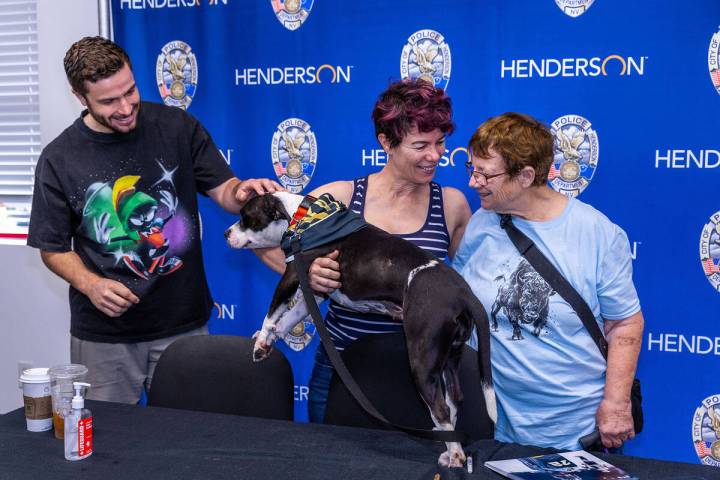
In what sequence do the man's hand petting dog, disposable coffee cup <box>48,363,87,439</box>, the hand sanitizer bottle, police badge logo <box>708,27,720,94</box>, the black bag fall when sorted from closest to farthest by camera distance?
the hand sanitizer bottle < disposable coffee cup <box>48,363,87,439</box> < the black bag < the man's hand petting dog < police badge logo <box>708,27,720,94</box>

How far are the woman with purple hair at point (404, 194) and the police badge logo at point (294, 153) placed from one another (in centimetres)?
98

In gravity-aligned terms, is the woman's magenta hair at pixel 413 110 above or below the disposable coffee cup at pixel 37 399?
above

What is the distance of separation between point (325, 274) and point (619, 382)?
909mm

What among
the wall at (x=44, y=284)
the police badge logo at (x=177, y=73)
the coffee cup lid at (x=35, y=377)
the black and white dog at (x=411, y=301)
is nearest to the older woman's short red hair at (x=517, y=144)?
the black and white dog at (x=411, y=301)

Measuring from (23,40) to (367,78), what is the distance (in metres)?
2.10

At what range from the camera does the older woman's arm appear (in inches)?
76.7

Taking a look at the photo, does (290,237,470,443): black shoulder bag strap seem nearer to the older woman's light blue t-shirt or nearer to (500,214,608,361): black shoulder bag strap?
the older woman's light blue t-shirt

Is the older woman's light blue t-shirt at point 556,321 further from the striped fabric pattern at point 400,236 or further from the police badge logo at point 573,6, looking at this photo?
the police badge logo at point 573,6

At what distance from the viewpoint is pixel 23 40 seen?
3820mm

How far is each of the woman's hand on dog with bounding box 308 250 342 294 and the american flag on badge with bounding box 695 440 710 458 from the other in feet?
6.20

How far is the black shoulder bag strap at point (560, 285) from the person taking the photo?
1.94 metres

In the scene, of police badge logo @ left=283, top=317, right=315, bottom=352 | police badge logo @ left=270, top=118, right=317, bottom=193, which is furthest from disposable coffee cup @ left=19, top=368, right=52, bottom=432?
police badge logo @ left=270, top=118, right=317, bottom=193

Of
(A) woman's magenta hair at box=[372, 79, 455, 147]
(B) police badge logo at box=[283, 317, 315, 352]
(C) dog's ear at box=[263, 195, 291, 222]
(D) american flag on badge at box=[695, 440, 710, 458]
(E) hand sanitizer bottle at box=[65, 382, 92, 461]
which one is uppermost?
(A) woman's magenta hair at box=[372, 79, 455, 147]

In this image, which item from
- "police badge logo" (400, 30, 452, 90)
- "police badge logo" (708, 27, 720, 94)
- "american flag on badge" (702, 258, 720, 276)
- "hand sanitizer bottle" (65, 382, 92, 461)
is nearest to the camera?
"hand sanitizer bottle" (65, 382, 92, 461)
